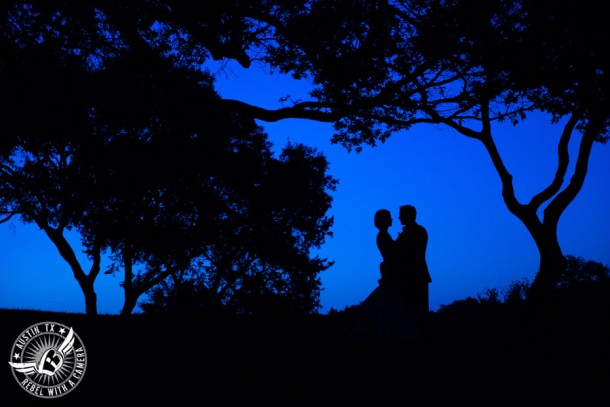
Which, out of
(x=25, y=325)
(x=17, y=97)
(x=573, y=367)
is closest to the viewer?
(x=573, y=367)

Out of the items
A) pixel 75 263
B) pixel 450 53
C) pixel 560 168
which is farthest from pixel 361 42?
pixel 75 263

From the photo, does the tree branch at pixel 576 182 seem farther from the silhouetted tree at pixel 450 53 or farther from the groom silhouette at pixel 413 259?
the groom silhouette at pixel 413 259

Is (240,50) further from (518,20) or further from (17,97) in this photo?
(518,20)

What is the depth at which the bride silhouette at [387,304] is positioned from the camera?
1130 centimetres

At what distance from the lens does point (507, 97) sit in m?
16.0

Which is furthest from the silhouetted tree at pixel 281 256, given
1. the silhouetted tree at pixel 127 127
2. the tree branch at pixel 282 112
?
the tree branch at pixel 282 112

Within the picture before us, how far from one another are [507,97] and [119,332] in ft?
39.4

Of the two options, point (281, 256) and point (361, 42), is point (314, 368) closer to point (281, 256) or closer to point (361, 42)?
point (361, 42)

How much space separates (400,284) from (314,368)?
3.80 metres

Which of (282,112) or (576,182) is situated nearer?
(282,112)

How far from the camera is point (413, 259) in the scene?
11.4 meters

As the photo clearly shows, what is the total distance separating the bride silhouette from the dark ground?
1.14 ft

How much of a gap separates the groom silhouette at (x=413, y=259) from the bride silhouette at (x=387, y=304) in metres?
0.12

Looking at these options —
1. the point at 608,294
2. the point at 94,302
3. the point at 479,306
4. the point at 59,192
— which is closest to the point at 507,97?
the point at 608,294
